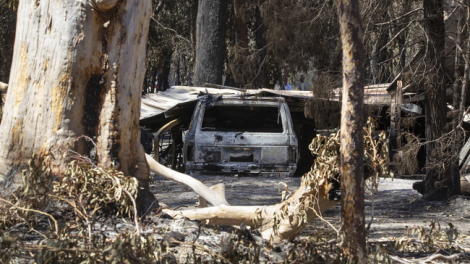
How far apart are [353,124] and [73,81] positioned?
235cm

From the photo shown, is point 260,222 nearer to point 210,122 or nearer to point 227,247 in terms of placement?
point 227,247

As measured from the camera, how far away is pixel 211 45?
16828 mm

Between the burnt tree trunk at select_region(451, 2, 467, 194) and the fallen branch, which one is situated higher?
the burnt tree trunk at select_region(451, 2, 467, 194)

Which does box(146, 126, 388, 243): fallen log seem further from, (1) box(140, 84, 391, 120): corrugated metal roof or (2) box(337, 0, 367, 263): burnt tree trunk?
(1) box(140, 84, 391, 120): corrugated metal roof

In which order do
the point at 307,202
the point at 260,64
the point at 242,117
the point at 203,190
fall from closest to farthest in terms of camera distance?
the point at 307,202
the point at 203,190
the point at 242,117
the point at 260,64

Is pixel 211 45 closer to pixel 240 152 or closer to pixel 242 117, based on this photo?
pixel 242 117

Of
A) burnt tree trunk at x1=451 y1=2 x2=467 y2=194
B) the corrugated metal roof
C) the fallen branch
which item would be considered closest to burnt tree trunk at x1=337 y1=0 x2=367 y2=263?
the fallen branch

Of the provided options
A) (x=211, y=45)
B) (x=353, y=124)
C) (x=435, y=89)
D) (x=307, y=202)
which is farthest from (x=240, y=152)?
(x=211, y=45)

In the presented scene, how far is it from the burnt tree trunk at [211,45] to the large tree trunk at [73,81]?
39.9 ft

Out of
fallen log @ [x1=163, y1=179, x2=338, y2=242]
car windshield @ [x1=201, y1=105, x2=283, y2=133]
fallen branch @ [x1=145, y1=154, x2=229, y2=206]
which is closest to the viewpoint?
fallen log @ [x1=163, y1=179, x2=338, y2=242]

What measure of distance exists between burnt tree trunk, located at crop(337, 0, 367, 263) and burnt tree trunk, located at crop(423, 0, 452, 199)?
4325mm

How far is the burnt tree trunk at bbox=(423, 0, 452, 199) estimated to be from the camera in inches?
293

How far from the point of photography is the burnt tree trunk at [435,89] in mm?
7445

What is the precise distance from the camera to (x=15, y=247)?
309 centimetres
